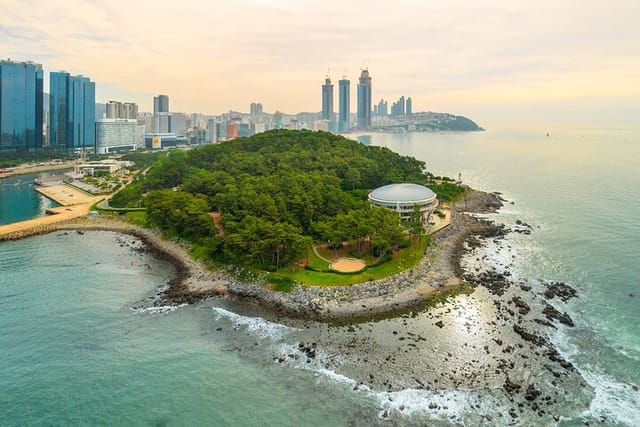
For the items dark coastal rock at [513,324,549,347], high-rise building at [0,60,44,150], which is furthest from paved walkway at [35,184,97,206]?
dark coastal rock at [513,324,549,347]

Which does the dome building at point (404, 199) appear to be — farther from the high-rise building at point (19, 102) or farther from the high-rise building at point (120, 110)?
the high-rise building at point (120, 110)

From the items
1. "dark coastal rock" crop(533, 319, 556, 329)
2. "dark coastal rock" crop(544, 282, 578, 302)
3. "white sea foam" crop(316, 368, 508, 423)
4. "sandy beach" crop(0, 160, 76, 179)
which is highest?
"sandy beach" crop(0, 160, 76, 179)

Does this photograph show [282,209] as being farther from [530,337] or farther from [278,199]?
[530,337]

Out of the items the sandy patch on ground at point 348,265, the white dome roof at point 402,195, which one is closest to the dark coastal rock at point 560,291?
the sandy patch on ground at point 348,265

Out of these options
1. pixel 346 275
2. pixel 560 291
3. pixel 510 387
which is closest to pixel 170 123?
pixel 346 275

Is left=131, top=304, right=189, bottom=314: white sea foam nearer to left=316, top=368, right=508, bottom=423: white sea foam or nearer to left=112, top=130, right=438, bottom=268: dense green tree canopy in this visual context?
left=112, top=130, right=438, bottom=268: dense green tree canopy
